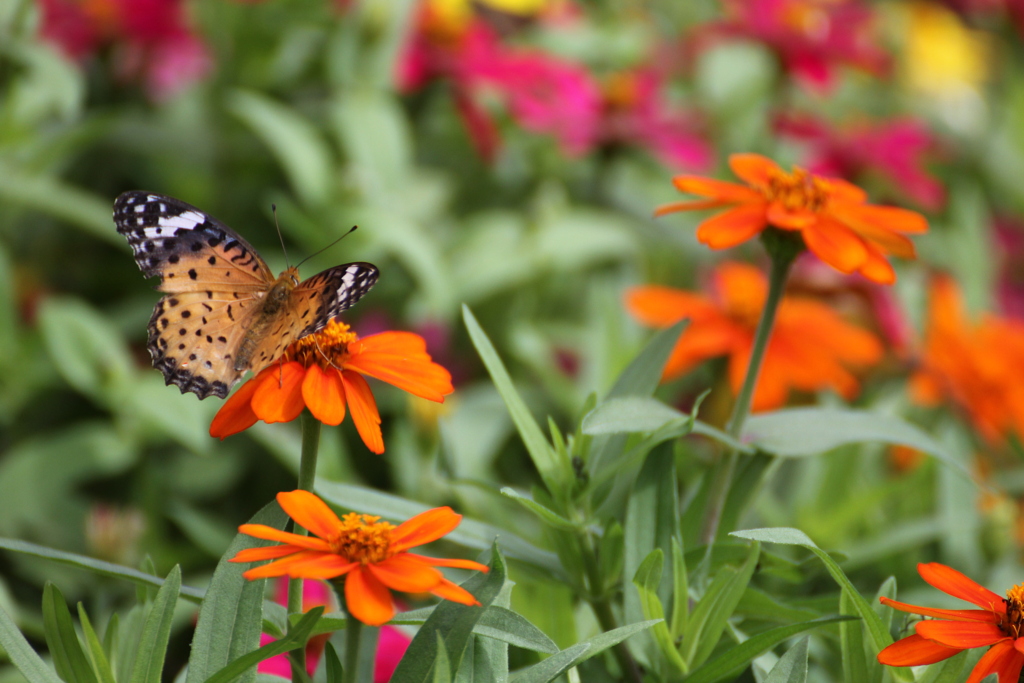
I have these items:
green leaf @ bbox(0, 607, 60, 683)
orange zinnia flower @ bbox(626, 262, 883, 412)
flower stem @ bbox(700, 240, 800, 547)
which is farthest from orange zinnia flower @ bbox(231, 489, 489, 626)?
orange zinnia flower @ bbox(626, 262, 883, 412)

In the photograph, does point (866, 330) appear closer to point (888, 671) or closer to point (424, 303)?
point (424, 303)

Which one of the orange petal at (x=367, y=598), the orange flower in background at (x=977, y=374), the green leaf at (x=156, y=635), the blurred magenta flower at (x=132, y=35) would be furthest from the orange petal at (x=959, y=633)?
the blurred magenta flower at (x=132, y=35)

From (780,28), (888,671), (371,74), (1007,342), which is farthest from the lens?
(780,28)

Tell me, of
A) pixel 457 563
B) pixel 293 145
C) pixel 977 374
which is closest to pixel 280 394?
pixel 457 563

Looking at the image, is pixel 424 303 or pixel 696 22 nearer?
pixel 424 303

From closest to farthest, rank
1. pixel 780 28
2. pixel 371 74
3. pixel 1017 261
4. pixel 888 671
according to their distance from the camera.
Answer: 1. pixel 888 671
2. pixel 371 74
3. pixel 780 28
4. pixel 1017 261

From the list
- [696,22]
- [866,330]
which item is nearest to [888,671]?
[866,330]

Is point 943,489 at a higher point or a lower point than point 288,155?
lower
